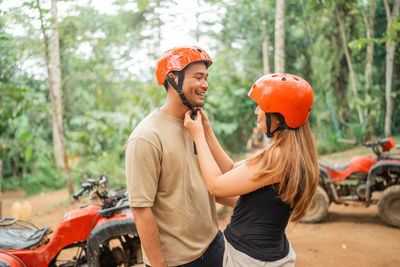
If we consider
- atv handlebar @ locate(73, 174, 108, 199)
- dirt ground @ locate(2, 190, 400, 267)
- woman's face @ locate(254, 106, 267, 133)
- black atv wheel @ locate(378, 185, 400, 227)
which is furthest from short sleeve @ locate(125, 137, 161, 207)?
black atv wheel @ locate(378, 185, 400, 227)

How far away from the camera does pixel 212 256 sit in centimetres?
219

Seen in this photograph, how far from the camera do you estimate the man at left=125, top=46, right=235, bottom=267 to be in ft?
5.98

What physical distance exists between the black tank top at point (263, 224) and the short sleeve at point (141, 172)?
1.92 feet

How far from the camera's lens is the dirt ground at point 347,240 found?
4414 mm

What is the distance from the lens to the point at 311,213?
6.07 m

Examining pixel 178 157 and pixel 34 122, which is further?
pixel 34 122

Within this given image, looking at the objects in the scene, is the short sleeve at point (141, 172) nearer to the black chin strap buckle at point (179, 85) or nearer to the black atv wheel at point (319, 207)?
the black chin strap buckle at point (179, 85)

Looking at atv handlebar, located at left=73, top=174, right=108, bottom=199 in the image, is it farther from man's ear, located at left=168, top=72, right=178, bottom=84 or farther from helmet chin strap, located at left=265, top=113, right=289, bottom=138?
helmet chin strap, located at left=265, top=113, right=289, bottom=138

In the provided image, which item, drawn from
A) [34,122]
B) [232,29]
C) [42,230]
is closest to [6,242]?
[42,230]

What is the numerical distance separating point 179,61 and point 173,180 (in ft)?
2.65

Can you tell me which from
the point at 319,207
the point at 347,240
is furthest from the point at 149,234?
the point at 319,207

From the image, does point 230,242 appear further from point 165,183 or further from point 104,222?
point 104,222

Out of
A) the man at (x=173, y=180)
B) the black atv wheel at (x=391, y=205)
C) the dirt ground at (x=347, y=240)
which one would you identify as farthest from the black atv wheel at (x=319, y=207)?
the man at (x=173, y=180)

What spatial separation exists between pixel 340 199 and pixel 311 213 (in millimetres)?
643
